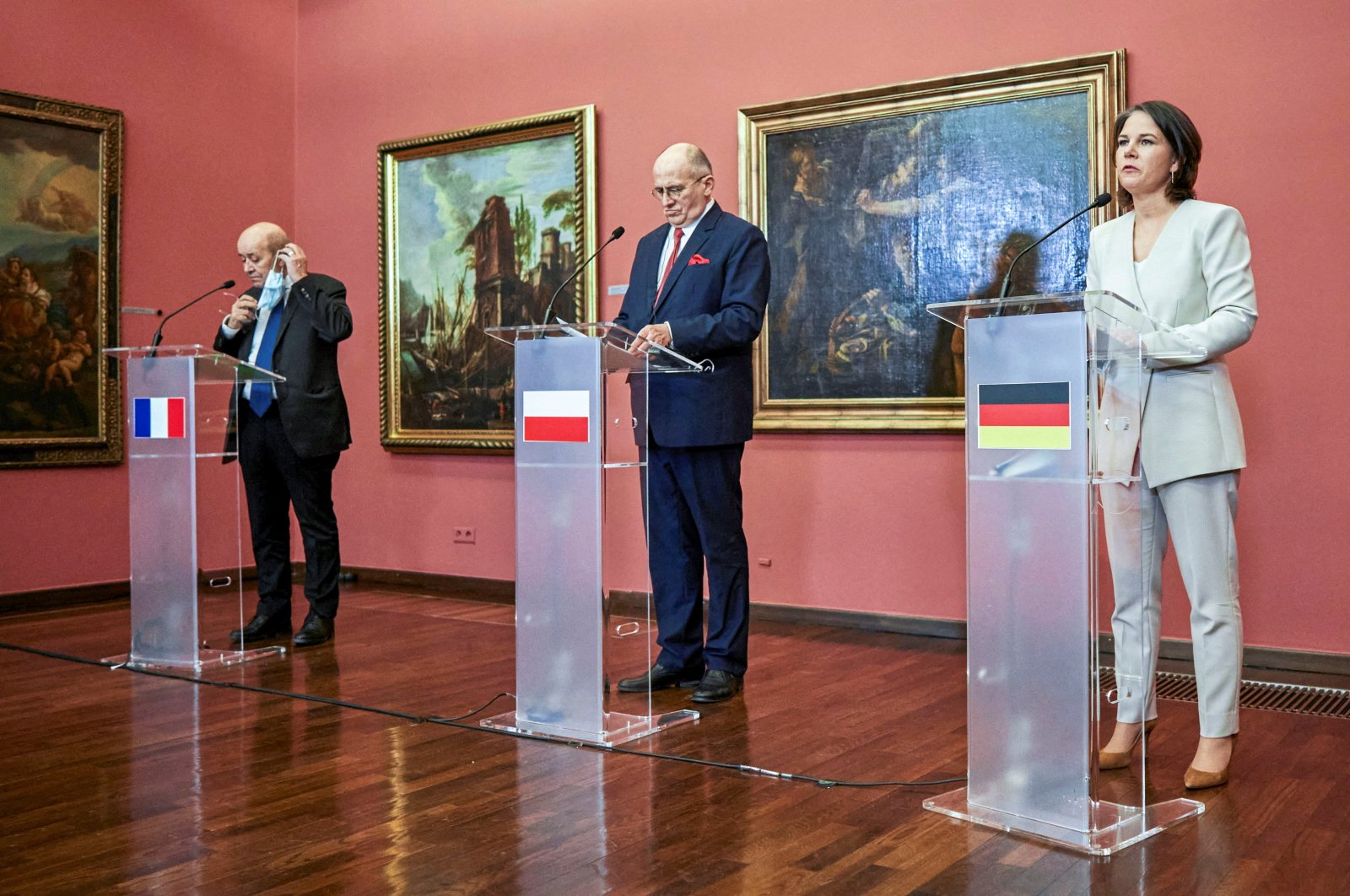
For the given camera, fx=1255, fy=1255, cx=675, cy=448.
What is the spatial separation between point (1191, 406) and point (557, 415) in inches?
64.3

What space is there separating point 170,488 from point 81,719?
1.05m

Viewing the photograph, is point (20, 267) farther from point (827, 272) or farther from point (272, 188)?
point (827, 272)

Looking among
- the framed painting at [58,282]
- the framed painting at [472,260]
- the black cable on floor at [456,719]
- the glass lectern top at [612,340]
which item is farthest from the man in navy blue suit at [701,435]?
the framed painting at [58,282]

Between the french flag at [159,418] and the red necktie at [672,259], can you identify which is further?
the french flag at [159,418]

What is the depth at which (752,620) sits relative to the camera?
5.80 meters

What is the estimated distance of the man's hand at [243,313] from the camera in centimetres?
500

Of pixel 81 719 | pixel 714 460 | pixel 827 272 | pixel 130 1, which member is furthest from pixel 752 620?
pixel 130 1

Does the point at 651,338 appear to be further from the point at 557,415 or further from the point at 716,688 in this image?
the point at 716,688

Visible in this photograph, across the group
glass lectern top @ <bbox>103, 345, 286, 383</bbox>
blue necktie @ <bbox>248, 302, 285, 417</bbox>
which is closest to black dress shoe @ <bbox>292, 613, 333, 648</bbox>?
blue necktie @ <bbox>248, 302, 285, 417</bbox>

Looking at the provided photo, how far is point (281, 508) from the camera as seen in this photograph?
5090 mm

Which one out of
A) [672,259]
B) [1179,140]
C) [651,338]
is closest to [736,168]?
[672,259]

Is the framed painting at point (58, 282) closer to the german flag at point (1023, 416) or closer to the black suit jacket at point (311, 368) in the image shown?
the black suit jacket at point (311, 368)

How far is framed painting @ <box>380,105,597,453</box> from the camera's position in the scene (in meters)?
6.44

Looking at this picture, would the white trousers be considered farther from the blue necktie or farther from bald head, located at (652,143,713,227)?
the blue necktie
